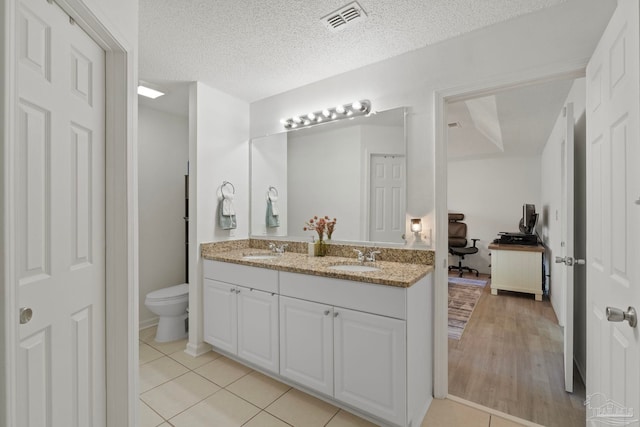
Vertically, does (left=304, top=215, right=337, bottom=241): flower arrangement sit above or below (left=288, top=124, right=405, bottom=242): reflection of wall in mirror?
below

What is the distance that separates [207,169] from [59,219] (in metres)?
1.62

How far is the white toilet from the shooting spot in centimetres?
265

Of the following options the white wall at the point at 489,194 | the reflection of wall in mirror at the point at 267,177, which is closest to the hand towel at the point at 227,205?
the reflection of wall in mirror at the point at 267,177

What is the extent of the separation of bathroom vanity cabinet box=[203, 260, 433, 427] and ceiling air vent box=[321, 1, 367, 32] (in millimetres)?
1545

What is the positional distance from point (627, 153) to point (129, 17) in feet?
6.83

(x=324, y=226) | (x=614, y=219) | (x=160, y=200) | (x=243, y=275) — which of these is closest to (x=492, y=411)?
(x=614, y=219)

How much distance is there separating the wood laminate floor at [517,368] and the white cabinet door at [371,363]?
70cm

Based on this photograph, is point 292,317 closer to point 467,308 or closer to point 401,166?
point 401,166

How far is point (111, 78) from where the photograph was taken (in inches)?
51.2

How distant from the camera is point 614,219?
3.66 ft

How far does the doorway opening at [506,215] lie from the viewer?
6.34ft

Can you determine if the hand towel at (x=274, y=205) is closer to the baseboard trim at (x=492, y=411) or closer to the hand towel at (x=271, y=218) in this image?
the hand towel at (x=271, y=218)

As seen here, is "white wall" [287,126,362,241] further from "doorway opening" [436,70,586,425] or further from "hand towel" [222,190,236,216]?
"doorway opening" [436,70,586,425]
